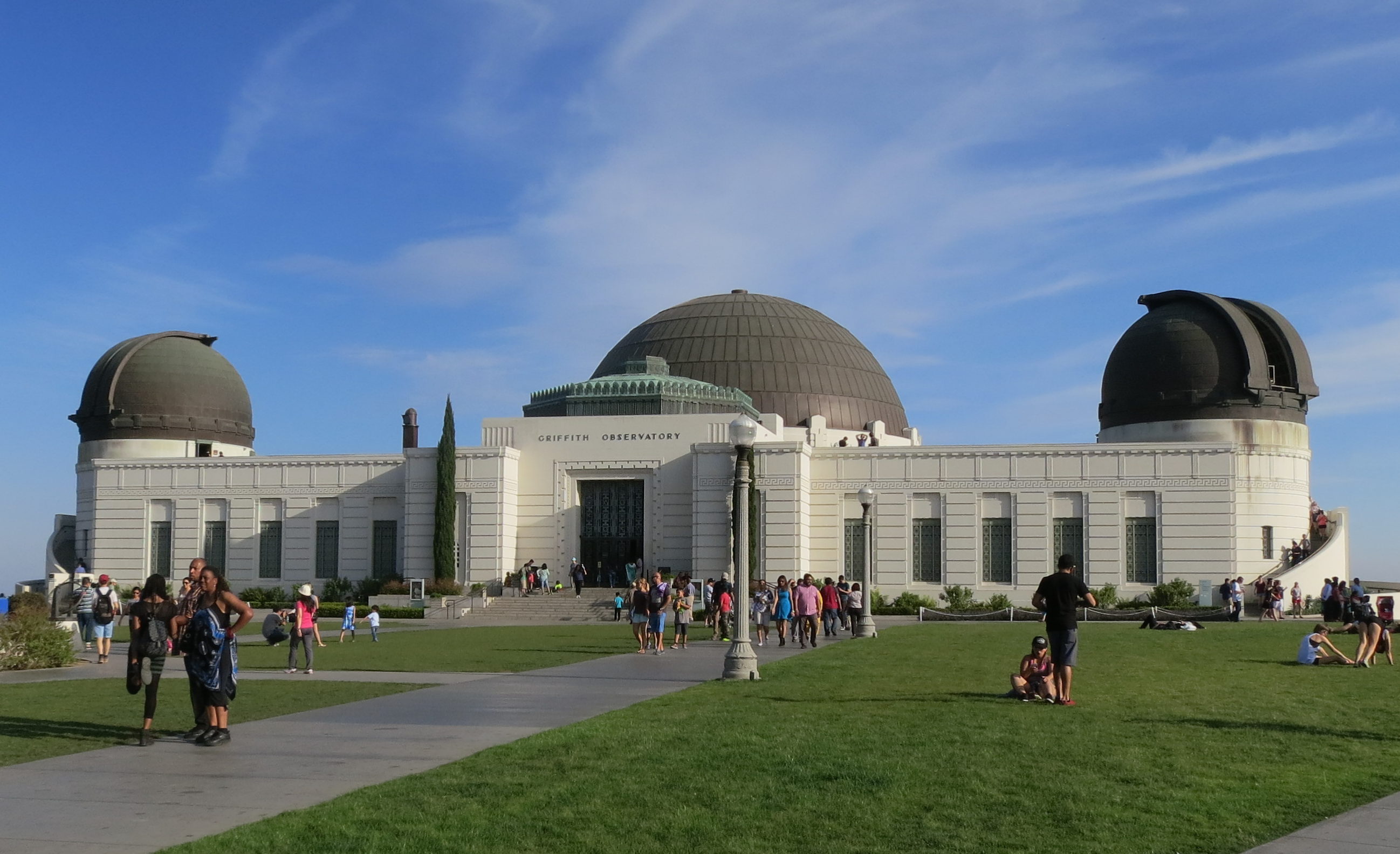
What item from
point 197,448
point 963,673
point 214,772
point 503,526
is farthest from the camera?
point 197,448

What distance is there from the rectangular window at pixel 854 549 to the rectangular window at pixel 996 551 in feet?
14.9

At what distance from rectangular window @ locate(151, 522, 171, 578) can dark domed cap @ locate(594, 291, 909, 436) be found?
68.8 feet

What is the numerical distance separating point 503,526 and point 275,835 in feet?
145

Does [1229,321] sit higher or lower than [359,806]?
higher

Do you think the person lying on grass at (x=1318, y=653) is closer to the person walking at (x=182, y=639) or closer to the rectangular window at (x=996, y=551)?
the person walking at (x=182, y=639)

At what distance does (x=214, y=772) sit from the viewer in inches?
443

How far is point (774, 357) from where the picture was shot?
214 feet

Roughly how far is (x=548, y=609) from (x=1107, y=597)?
19.2 meters

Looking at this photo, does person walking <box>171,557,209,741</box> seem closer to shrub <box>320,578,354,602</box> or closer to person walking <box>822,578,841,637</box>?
person walking <box>822,578,841,637</box>

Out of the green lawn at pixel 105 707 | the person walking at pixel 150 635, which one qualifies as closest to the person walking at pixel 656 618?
the green lawn at pixel 105 707

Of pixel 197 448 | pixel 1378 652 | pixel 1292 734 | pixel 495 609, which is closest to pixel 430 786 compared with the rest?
pixel 1292 734

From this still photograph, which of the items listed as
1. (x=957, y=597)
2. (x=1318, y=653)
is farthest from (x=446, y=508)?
(x=1318, y=653)

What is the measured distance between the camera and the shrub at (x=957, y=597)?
48.5m

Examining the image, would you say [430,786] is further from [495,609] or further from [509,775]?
[495,609]
